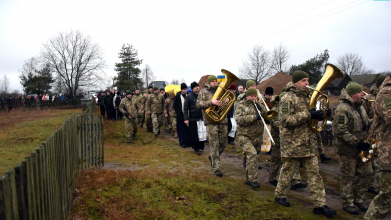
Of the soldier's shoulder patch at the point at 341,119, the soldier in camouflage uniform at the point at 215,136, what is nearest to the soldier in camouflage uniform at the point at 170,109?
the soldier in camouflage uniform at the point at 215,136

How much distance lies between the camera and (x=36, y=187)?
2564mm

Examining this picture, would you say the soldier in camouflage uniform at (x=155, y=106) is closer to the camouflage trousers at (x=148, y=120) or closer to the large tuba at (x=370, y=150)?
the camouflage trousers at (x=148, y=120)

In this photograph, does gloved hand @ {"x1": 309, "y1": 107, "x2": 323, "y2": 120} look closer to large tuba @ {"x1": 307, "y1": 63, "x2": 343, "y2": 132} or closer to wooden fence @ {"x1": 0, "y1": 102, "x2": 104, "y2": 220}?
large tuba @ {"x1": 307, "y1": 63, "x2": 343, "y2": 132}

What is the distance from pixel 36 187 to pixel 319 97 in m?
4.31

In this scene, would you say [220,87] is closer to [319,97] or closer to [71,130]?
[319,97]

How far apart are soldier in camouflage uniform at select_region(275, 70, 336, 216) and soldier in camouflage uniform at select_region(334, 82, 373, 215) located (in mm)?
611

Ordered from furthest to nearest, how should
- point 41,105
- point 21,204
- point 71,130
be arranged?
point 41,105 < point 71,130 < point 21,204

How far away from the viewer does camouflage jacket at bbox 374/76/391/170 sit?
362 cm

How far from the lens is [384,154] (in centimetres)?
367

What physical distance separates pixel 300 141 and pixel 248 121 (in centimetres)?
132

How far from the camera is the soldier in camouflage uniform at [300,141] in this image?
438 centimetres

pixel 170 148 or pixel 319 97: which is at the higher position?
pixel 319 97

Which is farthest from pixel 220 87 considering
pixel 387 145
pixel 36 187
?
pixel 36 187

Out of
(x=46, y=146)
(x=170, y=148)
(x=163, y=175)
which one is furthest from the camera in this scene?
(x=170, y=148)
